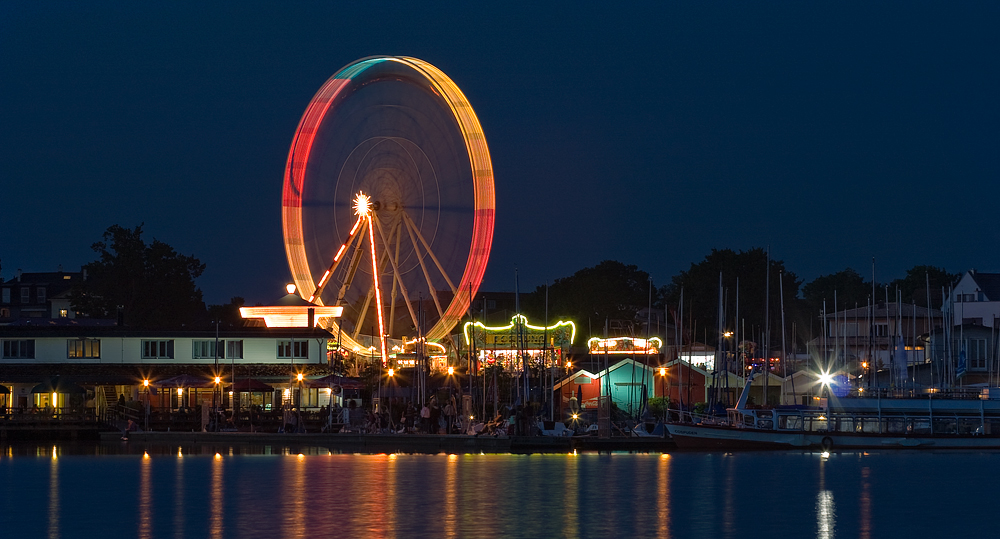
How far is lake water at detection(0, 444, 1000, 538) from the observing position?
30531 millimetres

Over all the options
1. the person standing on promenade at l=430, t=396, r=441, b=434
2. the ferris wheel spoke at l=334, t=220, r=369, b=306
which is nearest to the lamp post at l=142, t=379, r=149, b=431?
the ferris wheel spoke at l=334, t=220, r=369, b=306

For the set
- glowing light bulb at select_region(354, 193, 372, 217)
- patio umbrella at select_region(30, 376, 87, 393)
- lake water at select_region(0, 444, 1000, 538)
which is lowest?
lake water at select_region(0, 444, 1000, 538)

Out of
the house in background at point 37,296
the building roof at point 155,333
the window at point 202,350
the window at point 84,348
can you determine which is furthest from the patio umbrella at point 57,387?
the house in background at point 37,296

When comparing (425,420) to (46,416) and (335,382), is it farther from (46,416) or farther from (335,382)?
(46,416)

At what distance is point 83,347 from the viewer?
77.8 m

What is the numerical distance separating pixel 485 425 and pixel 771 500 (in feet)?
83.6

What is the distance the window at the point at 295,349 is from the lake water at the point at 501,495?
74.6 feet

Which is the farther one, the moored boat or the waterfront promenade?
the waterfront promenade

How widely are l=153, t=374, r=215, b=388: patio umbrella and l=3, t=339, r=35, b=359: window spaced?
41.0 ft

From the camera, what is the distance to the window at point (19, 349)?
77.5 m

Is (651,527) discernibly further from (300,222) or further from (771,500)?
(300,222)

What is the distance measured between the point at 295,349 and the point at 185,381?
9707 millimetres

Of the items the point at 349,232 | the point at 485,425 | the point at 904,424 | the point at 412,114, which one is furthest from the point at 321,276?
the point at 904,424

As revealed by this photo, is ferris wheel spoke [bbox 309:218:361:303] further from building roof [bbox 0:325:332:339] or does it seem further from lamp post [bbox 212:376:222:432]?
lamp post [bbox 212:376:222:432]
